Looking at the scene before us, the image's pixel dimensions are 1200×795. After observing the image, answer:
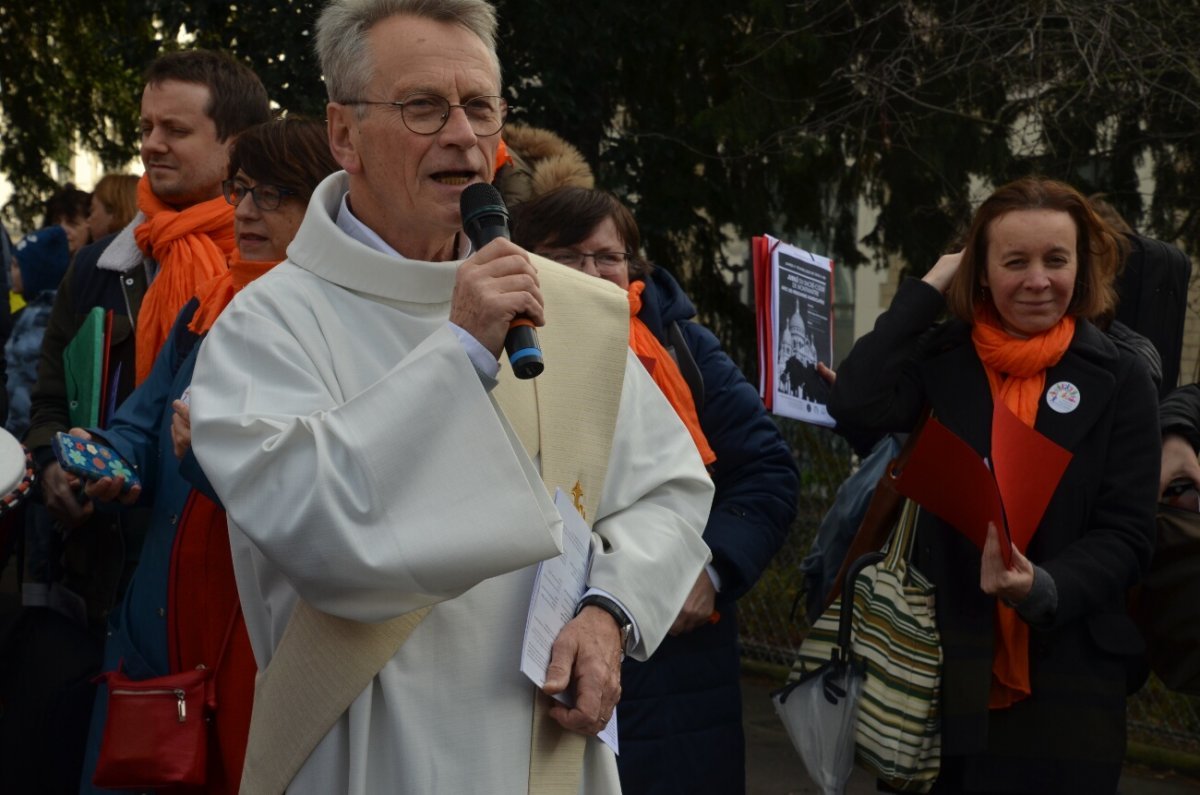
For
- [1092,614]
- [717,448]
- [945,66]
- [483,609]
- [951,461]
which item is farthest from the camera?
[945,66]

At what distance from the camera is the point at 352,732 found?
2328mm

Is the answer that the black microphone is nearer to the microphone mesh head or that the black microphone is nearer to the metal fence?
the microphone mesh head

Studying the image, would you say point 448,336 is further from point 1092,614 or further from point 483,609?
point 1092,614

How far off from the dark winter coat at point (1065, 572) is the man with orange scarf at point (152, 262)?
1758 millimetres

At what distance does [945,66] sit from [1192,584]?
4.82m

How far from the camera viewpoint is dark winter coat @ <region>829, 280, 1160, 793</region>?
3.79 meters

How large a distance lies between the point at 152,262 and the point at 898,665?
227cm

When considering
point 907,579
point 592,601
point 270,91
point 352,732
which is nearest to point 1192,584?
point 907,579

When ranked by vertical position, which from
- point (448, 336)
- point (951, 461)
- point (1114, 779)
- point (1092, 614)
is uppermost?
point (448, 336)

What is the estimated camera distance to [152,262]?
441 centimetres

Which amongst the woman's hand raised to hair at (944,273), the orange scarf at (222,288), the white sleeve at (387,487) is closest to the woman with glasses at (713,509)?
the woman's hand raised to hair at (944,273)

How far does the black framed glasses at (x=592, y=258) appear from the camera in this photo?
403cm

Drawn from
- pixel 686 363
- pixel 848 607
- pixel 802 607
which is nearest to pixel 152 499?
pixel 686 363

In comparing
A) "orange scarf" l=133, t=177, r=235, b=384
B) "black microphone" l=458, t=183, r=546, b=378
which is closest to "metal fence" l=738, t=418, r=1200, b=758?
"orange scarf" l=133, t=177, r=235, b=384
